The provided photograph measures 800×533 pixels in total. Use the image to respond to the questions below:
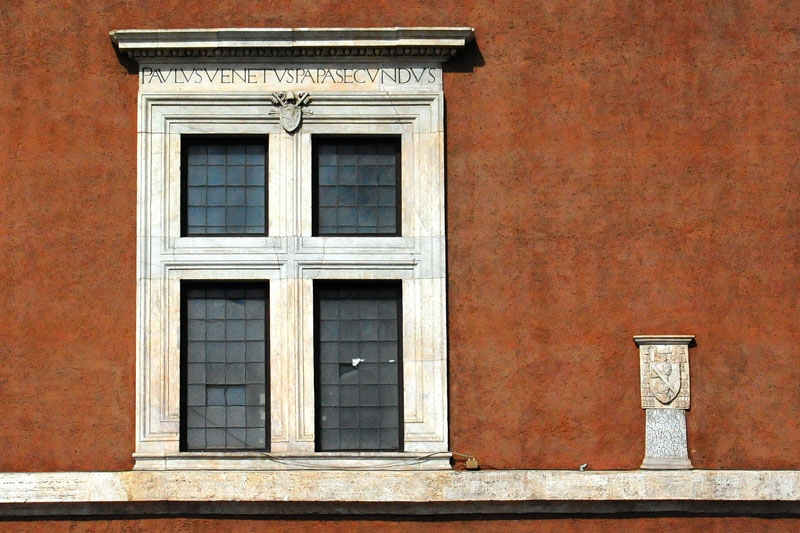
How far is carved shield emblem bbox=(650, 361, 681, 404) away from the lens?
46.4 ft

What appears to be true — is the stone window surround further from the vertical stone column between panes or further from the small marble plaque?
the small marble plaque

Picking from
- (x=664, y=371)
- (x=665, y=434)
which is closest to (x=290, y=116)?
(x=664, y=371)

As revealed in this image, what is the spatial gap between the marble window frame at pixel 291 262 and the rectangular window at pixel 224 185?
0.19 metres

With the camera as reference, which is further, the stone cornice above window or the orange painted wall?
the stone cornice above window

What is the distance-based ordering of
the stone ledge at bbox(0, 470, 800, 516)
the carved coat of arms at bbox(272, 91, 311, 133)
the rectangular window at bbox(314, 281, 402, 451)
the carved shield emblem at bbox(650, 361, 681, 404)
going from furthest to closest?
the carved coat of arms at bbox(272, 91, 311, 133) < the rectangular window at bbox(314, 281, 402, 451) < the carved shield emblem at bbox(650, 361, 681, 404) < the stone ledge at bbox(0, 470, 800, 516)

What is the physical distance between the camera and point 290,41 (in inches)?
571

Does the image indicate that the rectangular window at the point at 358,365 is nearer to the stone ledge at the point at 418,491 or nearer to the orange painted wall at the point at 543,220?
the stone ledge at the point at 418,491

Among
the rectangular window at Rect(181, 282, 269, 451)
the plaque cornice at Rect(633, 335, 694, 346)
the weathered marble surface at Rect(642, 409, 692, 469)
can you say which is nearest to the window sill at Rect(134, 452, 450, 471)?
the rectangular window at Rect(181, 282, 269, 451)

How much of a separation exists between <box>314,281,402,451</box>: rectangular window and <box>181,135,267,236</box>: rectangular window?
114 cm

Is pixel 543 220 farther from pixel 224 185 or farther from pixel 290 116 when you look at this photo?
pixel 224 185

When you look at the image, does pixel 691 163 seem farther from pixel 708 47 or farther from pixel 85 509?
pixel 85 509

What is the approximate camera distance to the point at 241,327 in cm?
1457

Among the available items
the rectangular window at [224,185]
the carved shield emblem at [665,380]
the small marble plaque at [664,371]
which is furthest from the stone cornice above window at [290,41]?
the carved shield emblem at [665,380]

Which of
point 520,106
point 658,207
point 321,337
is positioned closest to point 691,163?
point 658,207
